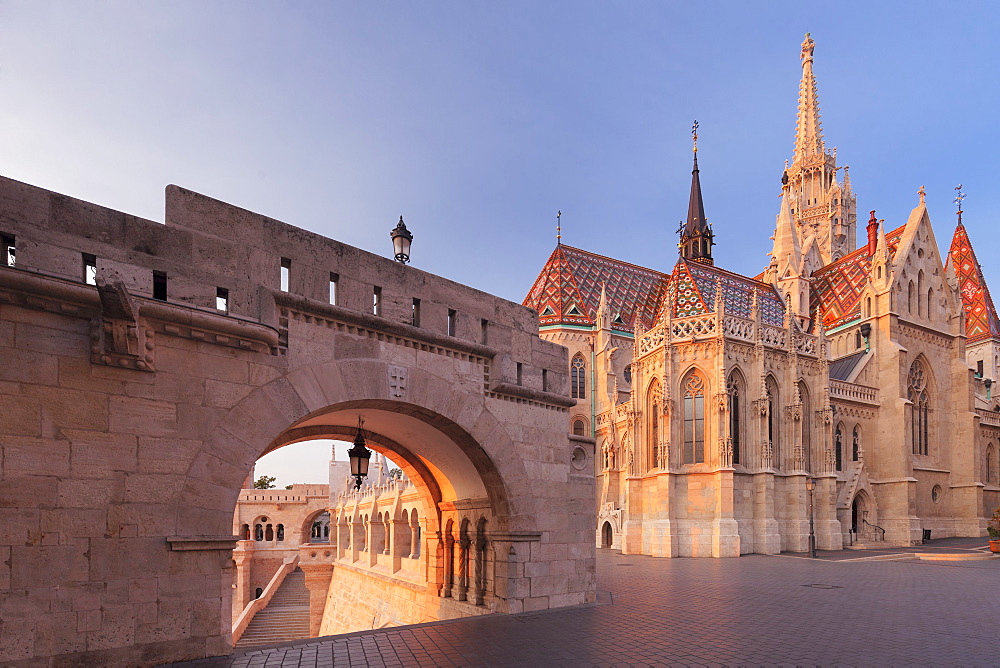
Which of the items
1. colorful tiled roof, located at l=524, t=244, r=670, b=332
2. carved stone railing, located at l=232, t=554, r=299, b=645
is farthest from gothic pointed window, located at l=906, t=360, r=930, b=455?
carved stone railing, located at l=232, t=554, r=299, b=645

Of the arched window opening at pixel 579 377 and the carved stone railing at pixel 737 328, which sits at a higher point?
the carved stone railing at pixel 737 328

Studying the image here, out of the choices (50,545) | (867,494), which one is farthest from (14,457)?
(867,494)

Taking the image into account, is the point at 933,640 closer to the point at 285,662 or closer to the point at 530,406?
the point at 530,406

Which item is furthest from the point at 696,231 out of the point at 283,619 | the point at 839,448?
the point at 283,619

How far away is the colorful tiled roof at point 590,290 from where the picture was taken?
39469 mm

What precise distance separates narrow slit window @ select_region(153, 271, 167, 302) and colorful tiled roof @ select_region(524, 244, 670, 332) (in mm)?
32156

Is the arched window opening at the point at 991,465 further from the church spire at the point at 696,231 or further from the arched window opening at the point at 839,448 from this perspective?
the church spire at the point at 696,231

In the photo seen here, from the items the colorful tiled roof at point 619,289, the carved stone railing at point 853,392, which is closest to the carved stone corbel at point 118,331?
the colorful tiled roof at point 619,289

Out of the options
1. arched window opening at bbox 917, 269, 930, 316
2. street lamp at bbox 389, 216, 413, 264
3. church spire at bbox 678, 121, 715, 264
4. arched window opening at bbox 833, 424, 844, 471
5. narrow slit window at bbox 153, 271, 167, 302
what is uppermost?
church spire at bbox 678, 121, 715, 264

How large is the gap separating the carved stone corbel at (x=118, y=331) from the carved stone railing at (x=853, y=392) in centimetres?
3136

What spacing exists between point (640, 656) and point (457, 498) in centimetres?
510

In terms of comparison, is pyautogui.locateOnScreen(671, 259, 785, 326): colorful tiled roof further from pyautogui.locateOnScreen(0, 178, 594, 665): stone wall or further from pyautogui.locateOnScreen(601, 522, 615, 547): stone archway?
pyautogui.locateOnScreen(0, 178, 594, 665): stone wall

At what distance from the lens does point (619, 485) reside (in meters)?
32.2

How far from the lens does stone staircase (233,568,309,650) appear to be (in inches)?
1375
